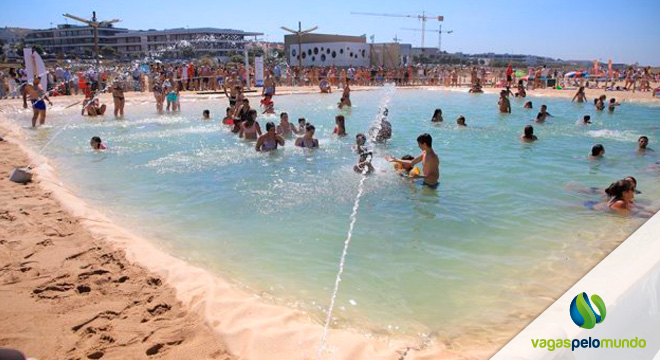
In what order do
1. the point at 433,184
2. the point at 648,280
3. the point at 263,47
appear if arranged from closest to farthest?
1. the point at 648,280
2. the point at 433,184
3. the point at 263,47

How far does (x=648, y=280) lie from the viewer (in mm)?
2660

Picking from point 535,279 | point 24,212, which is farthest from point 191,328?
point 24,212

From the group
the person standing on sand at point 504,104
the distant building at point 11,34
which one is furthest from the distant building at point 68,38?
the person standing on sand at point 504,104

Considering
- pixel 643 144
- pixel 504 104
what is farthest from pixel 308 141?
pixel 504 104

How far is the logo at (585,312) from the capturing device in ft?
7.42

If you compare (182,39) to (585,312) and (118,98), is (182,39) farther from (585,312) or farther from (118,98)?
(585,312)

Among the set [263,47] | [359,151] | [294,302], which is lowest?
[294,302]

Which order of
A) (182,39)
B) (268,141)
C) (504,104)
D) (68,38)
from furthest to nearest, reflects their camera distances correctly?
(68,38)
(182,39)
(504,104)
(268,141)

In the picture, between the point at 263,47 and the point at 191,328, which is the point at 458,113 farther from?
the point at 263,47

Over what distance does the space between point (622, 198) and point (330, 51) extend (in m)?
49.4

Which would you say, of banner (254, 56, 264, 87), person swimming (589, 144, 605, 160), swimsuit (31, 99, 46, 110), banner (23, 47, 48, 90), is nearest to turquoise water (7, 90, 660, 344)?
person swimming (589, 144, 605, 160)

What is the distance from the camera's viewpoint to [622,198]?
23.0ft

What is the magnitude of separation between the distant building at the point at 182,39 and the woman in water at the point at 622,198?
67.7 m

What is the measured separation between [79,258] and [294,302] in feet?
7.97
